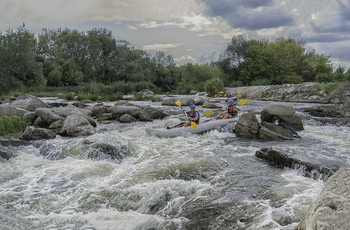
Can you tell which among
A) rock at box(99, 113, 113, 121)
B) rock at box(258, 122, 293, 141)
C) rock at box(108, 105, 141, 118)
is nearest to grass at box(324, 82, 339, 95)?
rock at box(258, 122, 293, 141)

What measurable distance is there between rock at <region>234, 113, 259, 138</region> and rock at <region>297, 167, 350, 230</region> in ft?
19.9

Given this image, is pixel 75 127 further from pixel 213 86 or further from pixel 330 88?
pixel 213 86

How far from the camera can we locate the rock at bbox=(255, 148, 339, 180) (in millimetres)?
5125

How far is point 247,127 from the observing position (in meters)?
9.20

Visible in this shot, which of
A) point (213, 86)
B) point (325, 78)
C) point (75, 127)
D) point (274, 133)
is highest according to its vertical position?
point (325, 78)

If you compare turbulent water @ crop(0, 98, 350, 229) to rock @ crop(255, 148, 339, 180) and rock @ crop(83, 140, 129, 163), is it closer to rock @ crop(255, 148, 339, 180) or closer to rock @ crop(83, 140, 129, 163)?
rock @ crop(83, 140, 129, 163)

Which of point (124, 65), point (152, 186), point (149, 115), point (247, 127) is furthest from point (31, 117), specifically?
point (124, 65)

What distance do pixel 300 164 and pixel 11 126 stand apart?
937cm

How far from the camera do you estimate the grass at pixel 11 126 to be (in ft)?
29.2

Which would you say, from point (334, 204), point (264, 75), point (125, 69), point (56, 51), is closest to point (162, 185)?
point (334, 204)

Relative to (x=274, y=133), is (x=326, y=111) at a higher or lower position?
higher

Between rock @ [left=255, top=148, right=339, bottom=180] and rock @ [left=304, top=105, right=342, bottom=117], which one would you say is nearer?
rock @ [left=255, top=148, right=339, bottom=180]

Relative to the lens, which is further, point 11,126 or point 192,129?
point 192,129

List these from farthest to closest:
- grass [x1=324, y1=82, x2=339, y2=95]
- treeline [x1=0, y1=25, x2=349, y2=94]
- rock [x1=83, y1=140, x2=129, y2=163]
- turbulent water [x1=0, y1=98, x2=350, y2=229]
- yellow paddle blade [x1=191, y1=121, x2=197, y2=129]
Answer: treeline [x1=0, y1=25, x2=349, y2=94] < grass [x1=324, y1=82, x2=339, y2=95] < yellow paddle blade [x1=191, y1=121, x2=197, y2=129] < rock [x1=83, y1=140, x2=129, y2=163] < turbulent water [x1=0, y1=98, x2=350, y2=229]
